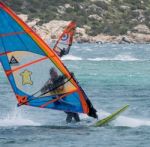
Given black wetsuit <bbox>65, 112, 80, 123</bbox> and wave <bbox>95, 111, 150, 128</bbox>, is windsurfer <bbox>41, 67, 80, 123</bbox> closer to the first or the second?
black wetsuit <bbox>65, 112, 80, 123</bbox>

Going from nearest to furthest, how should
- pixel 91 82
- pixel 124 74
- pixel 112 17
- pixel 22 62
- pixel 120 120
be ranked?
pixel 22 62
pixel 120 120
pixel 91 82
pixel 124 74
pixel 112 17

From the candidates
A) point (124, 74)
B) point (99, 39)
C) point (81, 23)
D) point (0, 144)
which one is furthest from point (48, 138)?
point (81, 23)

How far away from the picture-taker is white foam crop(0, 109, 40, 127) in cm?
2412

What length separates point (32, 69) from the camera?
22.8 m

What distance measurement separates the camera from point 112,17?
143125 mm

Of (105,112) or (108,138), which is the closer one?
(108,138)

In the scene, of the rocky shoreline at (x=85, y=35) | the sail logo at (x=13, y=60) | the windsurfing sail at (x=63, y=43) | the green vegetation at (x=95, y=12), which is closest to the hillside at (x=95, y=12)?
the green vegetation at (x=95, y=12)

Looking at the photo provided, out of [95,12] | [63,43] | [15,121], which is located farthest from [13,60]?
[95,12]

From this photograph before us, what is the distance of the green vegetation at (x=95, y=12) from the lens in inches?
5285

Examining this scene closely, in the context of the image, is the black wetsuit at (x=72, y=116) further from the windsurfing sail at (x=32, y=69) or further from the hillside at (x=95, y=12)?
the hillside at (x=95, y=12)

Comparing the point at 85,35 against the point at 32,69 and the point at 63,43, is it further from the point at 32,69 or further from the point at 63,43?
the point at 32,69

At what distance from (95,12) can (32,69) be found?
397 ft

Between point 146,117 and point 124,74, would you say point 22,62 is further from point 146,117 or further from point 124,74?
point 124,74

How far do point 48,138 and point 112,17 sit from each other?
123m
